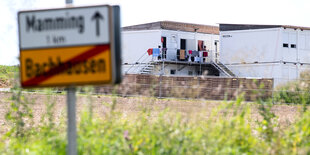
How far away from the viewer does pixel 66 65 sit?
4.30m

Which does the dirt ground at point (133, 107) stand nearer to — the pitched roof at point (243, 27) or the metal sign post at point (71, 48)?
the metal sign post at point (71, 48)

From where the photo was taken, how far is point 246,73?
1307 inches

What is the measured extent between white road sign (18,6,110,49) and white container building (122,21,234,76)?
28212 millimetres

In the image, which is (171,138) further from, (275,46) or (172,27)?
(172,27)

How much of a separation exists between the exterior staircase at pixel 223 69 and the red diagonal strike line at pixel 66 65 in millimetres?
29566

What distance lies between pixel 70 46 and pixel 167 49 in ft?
97.8

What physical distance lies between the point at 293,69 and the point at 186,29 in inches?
294

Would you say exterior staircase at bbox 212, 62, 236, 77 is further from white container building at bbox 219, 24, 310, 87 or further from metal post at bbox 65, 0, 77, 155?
metal post at bbox 65, 0, 77, 155

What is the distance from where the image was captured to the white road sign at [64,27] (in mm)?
4238

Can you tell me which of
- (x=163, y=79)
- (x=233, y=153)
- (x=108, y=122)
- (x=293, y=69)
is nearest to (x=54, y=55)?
(x=108, y=122)

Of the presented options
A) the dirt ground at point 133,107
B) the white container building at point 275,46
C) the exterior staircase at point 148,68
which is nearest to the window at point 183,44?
the exterior staircase at point 148,68

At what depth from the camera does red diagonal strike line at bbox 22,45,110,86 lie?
13.9 feet

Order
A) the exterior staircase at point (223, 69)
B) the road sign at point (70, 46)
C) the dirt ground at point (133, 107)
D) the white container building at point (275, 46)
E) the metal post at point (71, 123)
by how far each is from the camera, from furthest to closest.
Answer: the exterior staircase at point (223, 69) < the white container building at point (275, 46) < the dirt ground at point (133, 107) < the metal post at point (71, 123) < the road sign at point (70, 46)

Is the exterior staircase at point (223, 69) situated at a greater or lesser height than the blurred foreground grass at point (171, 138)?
greater
